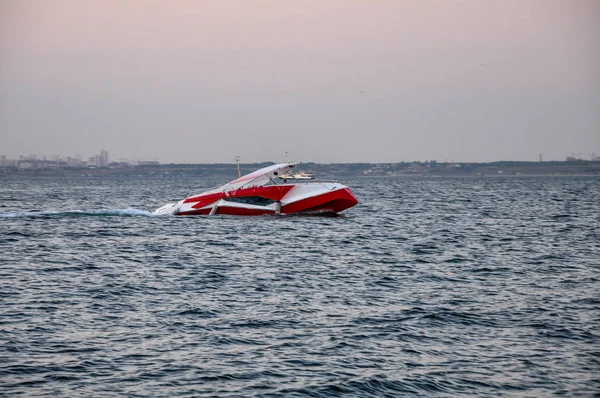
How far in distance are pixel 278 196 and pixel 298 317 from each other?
27427mm

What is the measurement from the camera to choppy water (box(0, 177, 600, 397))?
13398mm

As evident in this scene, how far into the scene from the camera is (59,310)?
1870cm

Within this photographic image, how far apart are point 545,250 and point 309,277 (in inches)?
492

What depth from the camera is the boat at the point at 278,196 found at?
44.9 m

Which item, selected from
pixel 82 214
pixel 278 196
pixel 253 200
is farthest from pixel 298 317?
pixel 82 214

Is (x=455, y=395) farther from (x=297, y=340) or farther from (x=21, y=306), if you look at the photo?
(x=21, y=306)

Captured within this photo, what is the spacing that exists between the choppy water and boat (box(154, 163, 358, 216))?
31.6 feet

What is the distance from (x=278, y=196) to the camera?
45406 mm

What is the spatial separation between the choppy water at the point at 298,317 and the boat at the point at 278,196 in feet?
31.6

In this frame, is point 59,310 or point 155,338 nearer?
point 155,338

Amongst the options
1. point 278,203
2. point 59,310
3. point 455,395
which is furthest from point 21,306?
point 278,203

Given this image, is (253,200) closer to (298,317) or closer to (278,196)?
(278,196)

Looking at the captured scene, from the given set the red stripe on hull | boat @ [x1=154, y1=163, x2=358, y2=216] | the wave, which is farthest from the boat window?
the wave

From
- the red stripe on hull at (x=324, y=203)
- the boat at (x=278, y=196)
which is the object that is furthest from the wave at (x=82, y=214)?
the red stripe on hull at (x=324, y=203)
